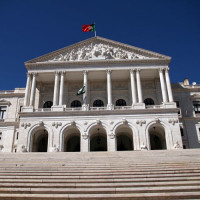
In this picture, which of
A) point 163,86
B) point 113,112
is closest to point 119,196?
point 113,112

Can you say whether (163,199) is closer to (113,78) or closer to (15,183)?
(15,183)

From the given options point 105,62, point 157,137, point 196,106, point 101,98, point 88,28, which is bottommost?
point 157,137

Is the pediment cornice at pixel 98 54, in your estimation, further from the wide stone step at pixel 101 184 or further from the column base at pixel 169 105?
the wide stone step at pixel 101 184

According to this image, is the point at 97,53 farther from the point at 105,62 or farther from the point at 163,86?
the point at 163,86

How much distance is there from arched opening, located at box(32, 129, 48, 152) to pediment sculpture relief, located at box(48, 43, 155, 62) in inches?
454

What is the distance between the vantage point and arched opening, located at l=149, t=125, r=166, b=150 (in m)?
32.7

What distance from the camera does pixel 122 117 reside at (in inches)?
1248

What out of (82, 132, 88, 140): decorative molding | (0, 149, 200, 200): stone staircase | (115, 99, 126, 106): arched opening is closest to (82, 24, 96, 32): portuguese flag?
(115, 99, 126, 106): arched opening

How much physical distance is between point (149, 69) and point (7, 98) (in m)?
25.8

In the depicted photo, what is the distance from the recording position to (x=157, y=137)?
3603 centimetres

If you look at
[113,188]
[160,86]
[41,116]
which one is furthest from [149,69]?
[113,188]

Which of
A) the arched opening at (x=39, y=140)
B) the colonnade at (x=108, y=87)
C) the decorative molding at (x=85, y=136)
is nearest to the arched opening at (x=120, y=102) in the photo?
the colonnade at (x=108, y=87)

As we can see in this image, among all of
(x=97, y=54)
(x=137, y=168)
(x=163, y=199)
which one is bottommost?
(x=163, y=199)

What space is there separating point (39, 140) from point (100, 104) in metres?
11.1
